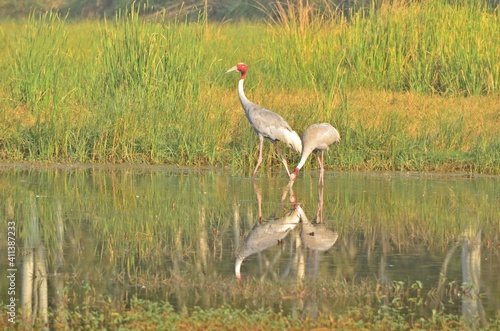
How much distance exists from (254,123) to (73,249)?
4.44 meters

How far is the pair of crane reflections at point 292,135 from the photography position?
11.4 meters

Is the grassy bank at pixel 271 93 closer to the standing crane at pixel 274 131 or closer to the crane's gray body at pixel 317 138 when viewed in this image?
the standing crane at pixel 274 131

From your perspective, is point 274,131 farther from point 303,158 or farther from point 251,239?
point 251,239

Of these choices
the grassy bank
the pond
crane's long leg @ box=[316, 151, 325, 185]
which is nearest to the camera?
the pond

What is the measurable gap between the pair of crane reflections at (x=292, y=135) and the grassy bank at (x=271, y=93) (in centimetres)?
54

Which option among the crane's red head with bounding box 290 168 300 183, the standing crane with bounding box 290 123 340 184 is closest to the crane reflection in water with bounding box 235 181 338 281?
the crane's red head with bounding box 290 168 300 183

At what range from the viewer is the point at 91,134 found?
12.7 m

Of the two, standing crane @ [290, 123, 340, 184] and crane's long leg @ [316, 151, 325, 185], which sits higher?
standing crane @ [290, 123, 340, 184]

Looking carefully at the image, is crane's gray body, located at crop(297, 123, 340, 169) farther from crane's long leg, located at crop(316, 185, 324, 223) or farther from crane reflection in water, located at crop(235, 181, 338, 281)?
crane reflection in water, located at crop(235, 181, 338, 281)

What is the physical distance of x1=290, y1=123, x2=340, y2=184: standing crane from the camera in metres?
11.4

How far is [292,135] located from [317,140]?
1.38 ft

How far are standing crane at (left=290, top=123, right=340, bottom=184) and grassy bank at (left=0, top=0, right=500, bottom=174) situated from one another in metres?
0.81

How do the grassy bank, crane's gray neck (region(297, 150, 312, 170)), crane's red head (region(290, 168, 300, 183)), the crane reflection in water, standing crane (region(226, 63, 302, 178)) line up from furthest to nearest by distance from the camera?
the grassy bank, standing crane (region(226, 63, 302, 178)), crane's gray neck (region(297, 150, 312, 170)), crane's red head (region(290, 168, 300, 183)), the crane reflection in water

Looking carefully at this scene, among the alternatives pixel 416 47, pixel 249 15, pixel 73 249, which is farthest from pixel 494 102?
pixel 249 15
